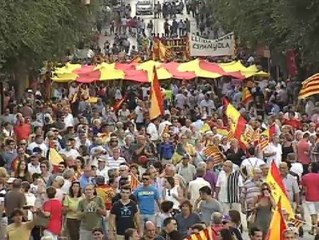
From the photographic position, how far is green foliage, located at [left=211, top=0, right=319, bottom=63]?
90.0 feet

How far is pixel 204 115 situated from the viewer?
28656mm

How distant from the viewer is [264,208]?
14.5m

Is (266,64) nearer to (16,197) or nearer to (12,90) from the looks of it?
(12,90)

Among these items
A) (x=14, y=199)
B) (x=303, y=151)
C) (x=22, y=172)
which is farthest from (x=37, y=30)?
(x=14, y=199)

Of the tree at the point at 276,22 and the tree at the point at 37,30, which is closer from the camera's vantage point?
the tree at the point at 37,30

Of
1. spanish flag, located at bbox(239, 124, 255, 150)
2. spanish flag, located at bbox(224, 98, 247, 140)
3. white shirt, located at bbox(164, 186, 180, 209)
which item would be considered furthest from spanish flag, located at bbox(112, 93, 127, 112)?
white shirt, located at bbox(164, 186, 180, 209)

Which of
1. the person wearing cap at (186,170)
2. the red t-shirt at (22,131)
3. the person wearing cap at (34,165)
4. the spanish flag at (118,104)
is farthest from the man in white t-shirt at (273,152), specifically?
the spanish flag at (118,104)

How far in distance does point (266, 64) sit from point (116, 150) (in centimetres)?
2956

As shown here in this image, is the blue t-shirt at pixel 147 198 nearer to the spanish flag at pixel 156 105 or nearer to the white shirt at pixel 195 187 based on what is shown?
the white shirt at pixel 195 187

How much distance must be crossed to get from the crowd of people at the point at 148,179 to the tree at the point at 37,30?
1969 millimetres

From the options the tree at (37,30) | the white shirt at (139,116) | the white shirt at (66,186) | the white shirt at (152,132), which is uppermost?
the tree at (37,30)

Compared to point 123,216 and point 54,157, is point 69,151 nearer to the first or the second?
point 54,157

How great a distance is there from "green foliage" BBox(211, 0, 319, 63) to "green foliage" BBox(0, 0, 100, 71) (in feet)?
16.5

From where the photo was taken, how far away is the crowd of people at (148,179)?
46.8 ft
